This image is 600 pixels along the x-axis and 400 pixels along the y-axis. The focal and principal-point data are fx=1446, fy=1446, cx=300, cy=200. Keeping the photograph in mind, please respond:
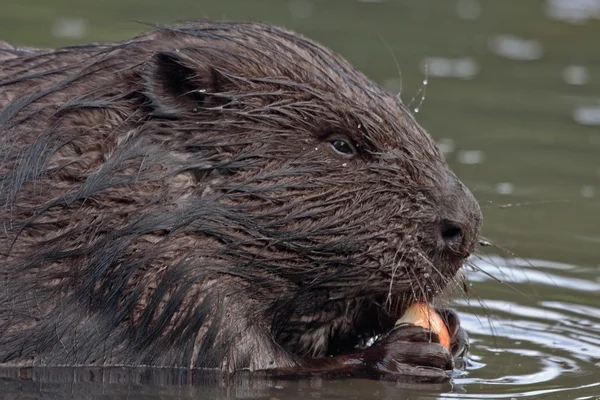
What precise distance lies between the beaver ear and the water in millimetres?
1085

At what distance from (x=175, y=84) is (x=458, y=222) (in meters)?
1.29

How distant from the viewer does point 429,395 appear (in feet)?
19.1

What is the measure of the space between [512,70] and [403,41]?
1312 mm

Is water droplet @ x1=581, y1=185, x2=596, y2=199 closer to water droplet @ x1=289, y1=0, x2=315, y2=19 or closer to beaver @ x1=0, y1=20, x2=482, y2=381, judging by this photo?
beaver @ x1=0, y1=20, x2=482, y2=381

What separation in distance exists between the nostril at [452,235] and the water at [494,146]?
594 mm

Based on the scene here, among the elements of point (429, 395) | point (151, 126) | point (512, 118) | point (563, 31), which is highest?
point (563, 31)

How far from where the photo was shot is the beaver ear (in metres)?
5.87

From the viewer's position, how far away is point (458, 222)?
585 centimetres

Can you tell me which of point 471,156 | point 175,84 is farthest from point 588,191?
point 175,84

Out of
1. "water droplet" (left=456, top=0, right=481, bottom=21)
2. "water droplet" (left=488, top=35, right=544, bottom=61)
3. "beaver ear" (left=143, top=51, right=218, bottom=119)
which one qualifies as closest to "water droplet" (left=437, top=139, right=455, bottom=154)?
"water droplet" (left=488, top=35, right=544, bottom=61)

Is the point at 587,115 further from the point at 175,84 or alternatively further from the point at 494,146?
the point at 175,84

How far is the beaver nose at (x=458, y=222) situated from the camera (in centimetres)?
586

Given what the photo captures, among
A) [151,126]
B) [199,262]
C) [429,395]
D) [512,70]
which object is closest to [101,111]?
[151,126]

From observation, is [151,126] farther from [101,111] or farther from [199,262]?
[199,262]
